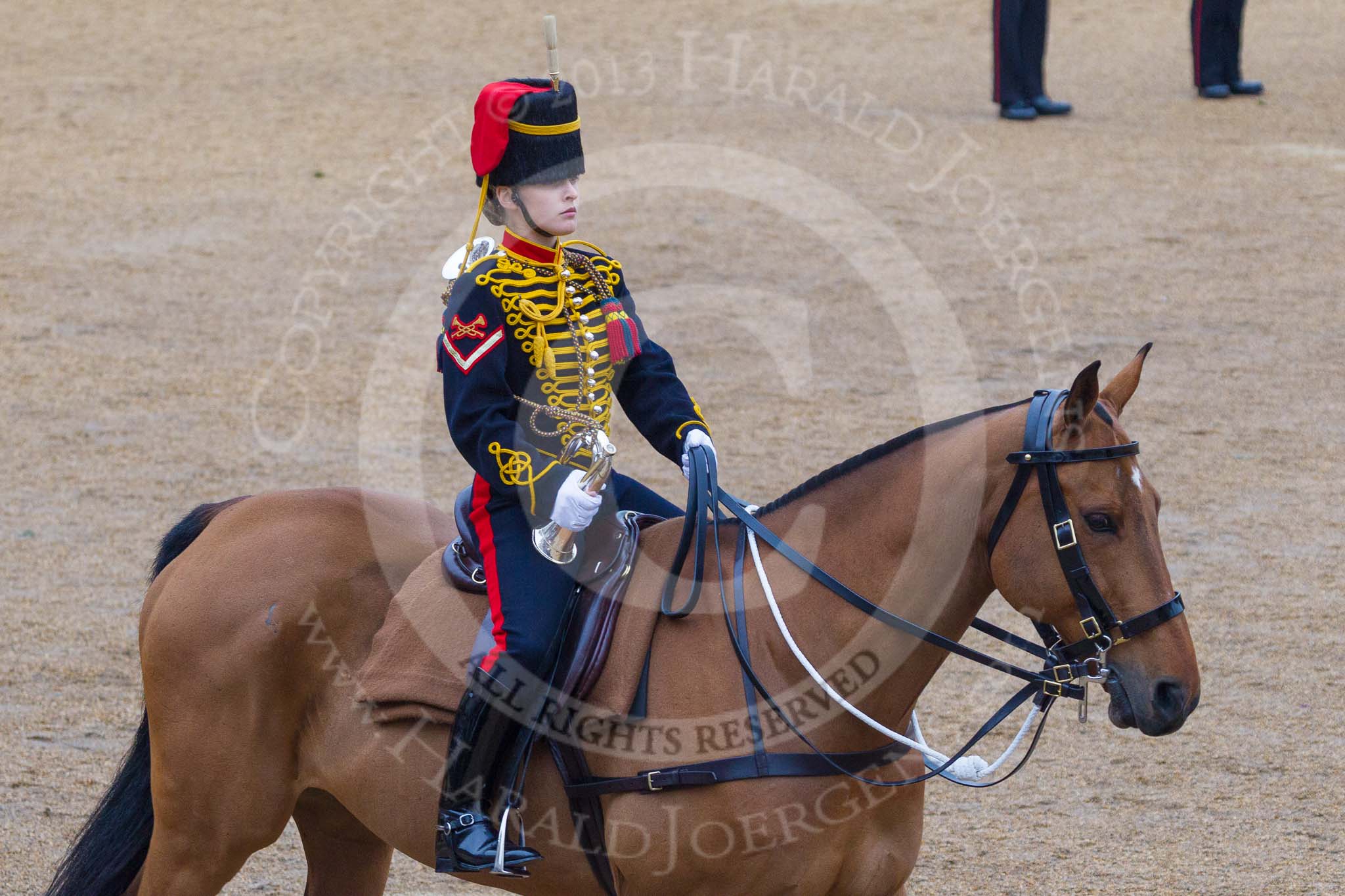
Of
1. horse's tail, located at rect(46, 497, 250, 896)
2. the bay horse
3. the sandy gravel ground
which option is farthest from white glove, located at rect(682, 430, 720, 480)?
the sandy gravel ground

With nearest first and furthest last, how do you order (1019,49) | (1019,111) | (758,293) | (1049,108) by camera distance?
(758,293) → (1019,49) → (1019,111) → (1049,108)

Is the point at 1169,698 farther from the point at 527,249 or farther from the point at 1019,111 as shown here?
the point at 1019,111

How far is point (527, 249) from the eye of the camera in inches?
131

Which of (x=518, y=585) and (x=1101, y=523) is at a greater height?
(x=1101, y=523)

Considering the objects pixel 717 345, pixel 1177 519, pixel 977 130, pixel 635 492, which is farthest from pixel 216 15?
pixel 635 492

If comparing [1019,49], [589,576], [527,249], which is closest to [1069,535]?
[589,576]

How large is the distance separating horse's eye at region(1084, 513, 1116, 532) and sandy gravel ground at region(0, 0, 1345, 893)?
76.6 inches

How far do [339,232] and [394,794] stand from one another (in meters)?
8.72

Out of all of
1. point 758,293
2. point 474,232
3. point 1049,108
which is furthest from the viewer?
point 1049,108

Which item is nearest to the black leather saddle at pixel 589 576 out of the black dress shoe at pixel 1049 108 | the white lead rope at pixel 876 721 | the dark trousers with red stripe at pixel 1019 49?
the white lead rope at pixel 876 721

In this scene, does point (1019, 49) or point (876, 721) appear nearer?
point (876, 721)

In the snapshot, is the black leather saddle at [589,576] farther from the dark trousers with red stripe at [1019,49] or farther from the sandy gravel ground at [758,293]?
the dark trousers with red stripe at [1019,49]

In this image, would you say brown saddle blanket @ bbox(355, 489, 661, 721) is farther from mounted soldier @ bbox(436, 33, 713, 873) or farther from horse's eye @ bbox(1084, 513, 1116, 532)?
horse's eye @ bbox(1084, 513, 1116, 532)

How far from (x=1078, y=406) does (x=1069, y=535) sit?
240 mm
